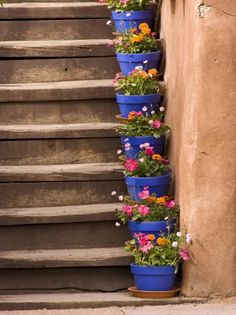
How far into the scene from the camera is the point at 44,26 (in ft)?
28.4

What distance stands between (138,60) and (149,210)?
130cm

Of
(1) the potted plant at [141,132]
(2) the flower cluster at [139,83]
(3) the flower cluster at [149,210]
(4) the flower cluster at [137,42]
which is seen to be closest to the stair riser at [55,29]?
(4) the flower cluster at [137,42]

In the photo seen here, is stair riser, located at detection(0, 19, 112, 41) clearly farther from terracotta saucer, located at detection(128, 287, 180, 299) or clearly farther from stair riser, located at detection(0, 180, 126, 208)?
terracotta saucer, located at detection(128, 287, 180, 299)

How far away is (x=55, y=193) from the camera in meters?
7.64

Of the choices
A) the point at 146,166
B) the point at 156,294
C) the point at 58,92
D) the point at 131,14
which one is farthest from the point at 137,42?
the point at 156,294

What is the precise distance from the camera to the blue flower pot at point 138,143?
7.44 meters

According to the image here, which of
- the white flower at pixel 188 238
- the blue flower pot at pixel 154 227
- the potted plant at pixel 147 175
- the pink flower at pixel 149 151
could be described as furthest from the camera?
the pink flower at pixel 149 151

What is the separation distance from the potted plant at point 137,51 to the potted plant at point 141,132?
54 cm

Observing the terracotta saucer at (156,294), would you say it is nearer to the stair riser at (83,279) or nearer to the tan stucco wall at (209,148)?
the tan stucco wall at (209,148)

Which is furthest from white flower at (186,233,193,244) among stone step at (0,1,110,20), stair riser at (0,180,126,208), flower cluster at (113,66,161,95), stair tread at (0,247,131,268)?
stone step at (0,1,110,20)

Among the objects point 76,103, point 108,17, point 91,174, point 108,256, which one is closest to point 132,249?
point 108,256

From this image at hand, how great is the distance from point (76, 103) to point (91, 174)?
64cm

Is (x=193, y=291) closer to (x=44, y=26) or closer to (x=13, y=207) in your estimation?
(x=13, y=207)

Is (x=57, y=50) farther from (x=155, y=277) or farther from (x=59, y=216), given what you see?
(x=155, y=277)
